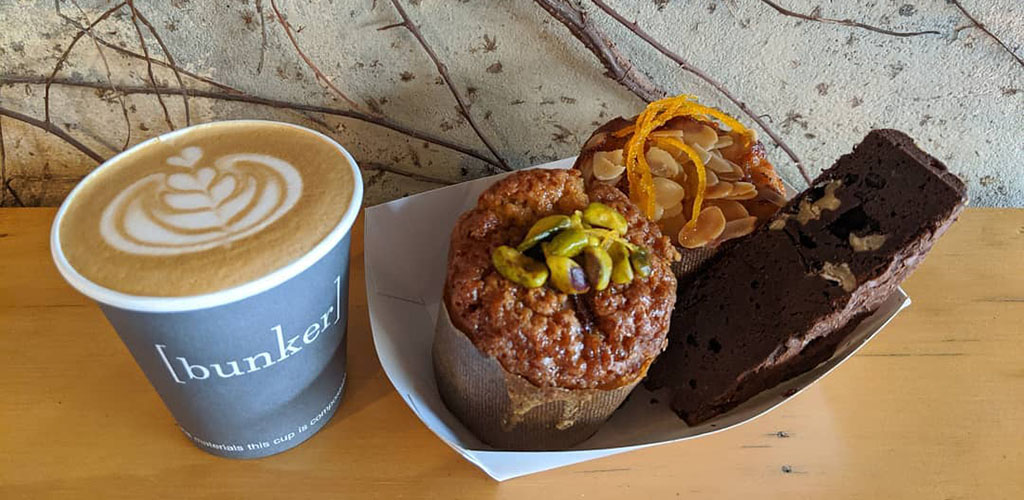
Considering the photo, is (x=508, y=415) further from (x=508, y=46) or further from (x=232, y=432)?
(x=508, y=46)

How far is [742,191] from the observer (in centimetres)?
87

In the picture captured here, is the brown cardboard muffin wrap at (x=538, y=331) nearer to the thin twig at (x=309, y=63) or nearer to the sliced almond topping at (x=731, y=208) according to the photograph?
the sliced almond topping at (x=731, y=208)

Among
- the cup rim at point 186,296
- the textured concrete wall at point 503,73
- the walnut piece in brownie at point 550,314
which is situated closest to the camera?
the cup rim at point 186,296

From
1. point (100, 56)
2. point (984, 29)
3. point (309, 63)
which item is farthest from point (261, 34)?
point (984, 29)

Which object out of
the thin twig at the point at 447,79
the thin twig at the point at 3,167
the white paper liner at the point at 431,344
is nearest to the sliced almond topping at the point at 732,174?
the white paper liner at the point at 431,344

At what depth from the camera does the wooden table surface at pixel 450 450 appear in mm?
787

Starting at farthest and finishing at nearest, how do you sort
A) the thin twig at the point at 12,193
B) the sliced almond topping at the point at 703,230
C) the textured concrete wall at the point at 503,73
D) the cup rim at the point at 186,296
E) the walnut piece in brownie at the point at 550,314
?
the thin twig at the point at 12,193, the textured concrete wall at the point at 503,73, the sliced almond topping at the point at 703,230, the walnut piece in brownie at the point at 550,314, the cup rim at the point at 186,296

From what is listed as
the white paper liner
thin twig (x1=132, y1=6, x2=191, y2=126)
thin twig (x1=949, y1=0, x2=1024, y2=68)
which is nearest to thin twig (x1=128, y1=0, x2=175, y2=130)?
thin twig (x1=132, y1=6, x2=191, y2=126)

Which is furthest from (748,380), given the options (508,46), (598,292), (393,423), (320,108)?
(320,108)

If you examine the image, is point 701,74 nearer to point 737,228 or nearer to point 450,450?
point 737,228

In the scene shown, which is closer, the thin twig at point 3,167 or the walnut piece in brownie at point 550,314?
the walnut piece in brownie at point 550,314

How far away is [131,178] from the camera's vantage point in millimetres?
704

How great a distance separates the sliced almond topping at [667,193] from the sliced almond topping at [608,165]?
0.05 metres

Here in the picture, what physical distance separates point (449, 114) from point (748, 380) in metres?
0.57
